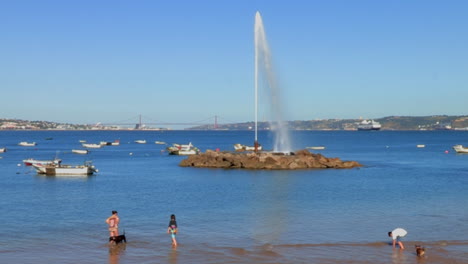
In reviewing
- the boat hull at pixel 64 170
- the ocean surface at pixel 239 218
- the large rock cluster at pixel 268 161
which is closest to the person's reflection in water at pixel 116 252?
the ocean surface at pixel 239 218

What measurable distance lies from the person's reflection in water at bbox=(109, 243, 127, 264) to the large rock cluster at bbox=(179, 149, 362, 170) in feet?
152

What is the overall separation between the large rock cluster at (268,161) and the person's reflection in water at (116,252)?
46429 millimetres

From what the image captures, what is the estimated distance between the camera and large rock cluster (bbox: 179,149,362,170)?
72.3 meters

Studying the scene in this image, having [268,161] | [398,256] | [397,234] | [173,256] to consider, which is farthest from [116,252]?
[268,161]

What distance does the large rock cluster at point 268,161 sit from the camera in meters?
72.3

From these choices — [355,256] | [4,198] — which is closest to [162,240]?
[355,256]

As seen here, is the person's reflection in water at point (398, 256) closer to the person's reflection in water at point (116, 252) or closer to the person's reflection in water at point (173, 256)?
the person's reflection in water at point (173, 256)

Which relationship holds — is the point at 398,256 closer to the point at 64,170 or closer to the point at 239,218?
the point at 239,218

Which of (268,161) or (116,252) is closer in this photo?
(116,252)

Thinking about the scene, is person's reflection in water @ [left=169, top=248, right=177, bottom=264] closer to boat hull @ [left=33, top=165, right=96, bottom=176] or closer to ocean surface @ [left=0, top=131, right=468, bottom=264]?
ocean surface @ [left=0, top=131, right=468, bottom=264]

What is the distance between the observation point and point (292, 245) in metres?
26.8

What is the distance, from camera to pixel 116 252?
25156 millimetres

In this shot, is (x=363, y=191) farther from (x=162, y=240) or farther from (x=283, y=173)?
(x=162, y=240)

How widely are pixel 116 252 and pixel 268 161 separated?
158 feet
